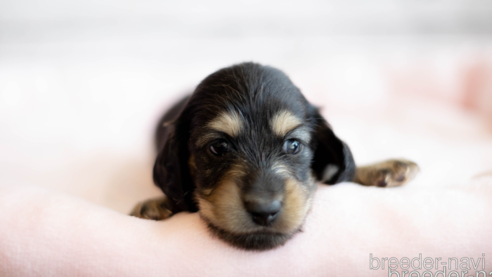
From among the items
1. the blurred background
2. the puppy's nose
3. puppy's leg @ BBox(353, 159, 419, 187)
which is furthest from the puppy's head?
the blurred background

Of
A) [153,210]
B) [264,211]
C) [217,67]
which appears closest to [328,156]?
[264,211]

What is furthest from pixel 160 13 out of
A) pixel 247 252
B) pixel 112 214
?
pixel 247 252

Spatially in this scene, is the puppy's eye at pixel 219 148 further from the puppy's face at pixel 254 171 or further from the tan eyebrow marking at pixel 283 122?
the tan eyebrow marking at pixel 283 122

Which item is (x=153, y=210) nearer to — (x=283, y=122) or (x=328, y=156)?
(x=283, y=122)

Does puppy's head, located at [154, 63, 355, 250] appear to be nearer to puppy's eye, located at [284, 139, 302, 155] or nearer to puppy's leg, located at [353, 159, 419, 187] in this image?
puppy's eye, located at [284, 139, 302, 155]

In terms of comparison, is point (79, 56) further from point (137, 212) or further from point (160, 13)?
point (137, 212)
